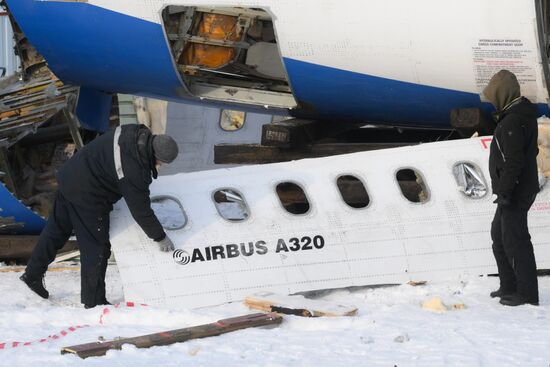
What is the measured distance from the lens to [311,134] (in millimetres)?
11141

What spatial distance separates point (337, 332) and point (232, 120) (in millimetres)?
8101

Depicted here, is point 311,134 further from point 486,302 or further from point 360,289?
point 486,302

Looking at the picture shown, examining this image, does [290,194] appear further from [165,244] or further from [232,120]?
[232,120]

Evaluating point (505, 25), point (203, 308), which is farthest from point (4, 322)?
point (505, 25)

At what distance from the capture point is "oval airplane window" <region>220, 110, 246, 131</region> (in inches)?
566

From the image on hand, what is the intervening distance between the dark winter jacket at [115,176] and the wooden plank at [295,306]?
0.93 metres

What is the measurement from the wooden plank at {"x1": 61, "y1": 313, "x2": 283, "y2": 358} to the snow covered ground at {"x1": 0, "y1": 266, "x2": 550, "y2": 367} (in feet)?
0.20

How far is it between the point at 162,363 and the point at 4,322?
209 cm

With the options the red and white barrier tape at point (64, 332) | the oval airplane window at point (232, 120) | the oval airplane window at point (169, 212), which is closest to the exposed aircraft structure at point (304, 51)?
the oval airplane window at point (169, 212)

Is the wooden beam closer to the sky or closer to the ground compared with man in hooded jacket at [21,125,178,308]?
closer to the ground

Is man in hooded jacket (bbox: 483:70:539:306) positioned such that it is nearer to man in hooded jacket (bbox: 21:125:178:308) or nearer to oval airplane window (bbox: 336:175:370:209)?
oval airplane window (bbox: 336:175:370:209)

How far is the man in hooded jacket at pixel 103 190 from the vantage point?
7.79m

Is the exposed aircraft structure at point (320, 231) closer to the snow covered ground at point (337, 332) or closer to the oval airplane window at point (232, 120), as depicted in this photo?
the snow covered ground at point (337, 332)

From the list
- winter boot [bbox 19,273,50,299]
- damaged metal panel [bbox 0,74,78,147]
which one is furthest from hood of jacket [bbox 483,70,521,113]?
damaged metal panel [bbox 0,74,78,147]
